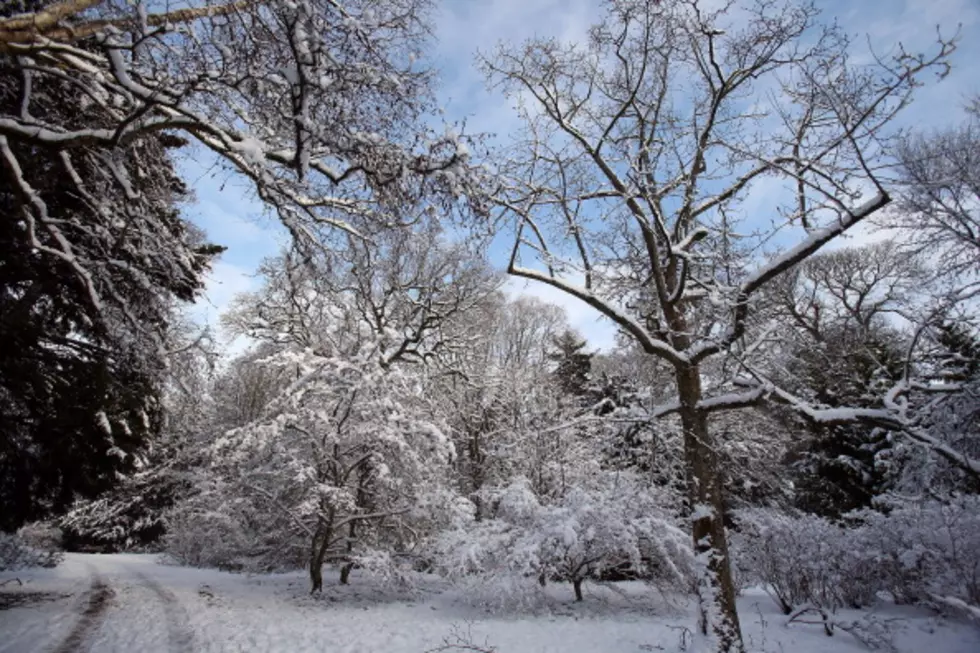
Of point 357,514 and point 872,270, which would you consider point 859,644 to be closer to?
point 357,514

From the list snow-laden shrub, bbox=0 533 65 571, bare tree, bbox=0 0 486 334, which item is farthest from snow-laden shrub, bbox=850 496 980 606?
snow-laden shrub, bbox=0 533 65 571

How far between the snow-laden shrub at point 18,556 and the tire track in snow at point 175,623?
3043 millimetres

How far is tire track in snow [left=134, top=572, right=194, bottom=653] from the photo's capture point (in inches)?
256

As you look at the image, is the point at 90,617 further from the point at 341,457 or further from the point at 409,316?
the point at 409,316

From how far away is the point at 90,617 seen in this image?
307 inches

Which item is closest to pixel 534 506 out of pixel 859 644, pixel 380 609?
pixel 380 609

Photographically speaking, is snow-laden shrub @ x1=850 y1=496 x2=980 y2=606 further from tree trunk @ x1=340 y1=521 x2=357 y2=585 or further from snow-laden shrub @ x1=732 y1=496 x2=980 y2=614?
tree trunk @ x1=340 y1=521 x2=357 y2=585

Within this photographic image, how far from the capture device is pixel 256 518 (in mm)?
11711

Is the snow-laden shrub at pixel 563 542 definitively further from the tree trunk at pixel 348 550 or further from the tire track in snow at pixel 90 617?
the tire track in snow at pixel 90 617

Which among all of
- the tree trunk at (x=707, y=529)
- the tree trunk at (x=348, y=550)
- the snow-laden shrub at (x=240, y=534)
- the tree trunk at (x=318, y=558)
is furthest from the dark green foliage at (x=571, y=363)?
the tree trunk at (x=707, y=529)

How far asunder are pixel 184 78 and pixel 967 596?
10384 mm

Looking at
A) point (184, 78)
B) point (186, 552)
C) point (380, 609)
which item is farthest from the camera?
point (186, 552)

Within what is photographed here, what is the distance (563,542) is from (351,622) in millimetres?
3866

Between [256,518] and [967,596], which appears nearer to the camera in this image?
[967,596]
